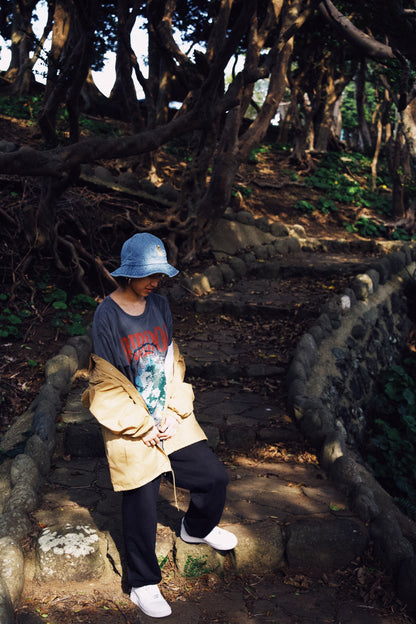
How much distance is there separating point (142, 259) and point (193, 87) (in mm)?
5565

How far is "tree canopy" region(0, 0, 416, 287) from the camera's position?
6020mm

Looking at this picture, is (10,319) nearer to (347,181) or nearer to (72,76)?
(72,76)

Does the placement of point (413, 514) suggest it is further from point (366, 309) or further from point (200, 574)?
point (366, 309)

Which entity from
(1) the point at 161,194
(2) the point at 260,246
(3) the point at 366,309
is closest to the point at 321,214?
(2) the point at 260,246

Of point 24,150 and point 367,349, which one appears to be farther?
point 367,349

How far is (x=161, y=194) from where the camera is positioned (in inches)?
427

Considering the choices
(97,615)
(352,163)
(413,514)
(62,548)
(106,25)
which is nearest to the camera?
→ (97,615)

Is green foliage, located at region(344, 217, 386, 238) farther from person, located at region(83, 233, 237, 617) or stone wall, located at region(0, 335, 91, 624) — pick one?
person, located at region(83, 233, 237, 617)

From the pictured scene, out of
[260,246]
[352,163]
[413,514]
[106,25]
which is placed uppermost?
[106,25]

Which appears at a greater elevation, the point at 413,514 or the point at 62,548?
the point at 62,548

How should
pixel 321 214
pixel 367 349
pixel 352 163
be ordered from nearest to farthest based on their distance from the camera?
1. pixel 367 349
2. pixel 321 214
3. pixel 352 163

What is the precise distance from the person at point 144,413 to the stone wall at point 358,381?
1.17m

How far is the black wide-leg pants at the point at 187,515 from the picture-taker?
9.25ft

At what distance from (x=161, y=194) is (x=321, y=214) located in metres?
5.09
